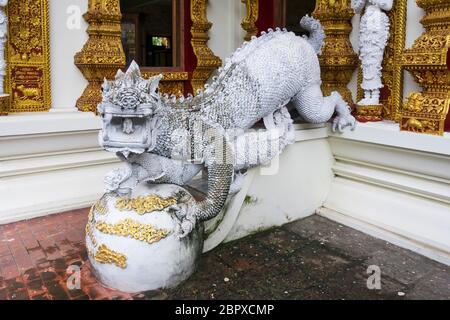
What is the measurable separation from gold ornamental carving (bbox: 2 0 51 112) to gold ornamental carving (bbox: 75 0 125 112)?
15.0 inches

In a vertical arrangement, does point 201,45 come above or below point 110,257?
above

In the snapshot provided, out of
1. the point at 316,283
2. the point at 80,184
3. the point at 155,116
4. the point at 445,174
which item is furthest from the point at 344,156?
the point at 80,184

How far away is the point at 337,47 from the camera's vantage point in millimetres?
4781

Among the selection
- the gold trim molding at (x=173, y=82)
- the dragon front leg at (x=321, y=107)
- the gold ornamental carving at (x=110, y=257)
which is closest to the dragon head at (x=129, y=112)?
the gold ornamental carving at (x=110, y=257)

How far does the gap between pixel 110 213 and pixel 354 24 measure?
3.36m

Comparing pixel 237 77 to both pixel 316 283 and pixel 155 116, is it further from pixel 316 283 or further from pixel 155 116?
pixel 316 283

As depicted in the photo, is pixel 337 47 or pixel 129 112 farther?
pixel 337 47

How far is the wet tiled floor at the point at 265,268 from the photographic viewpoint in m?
3.15

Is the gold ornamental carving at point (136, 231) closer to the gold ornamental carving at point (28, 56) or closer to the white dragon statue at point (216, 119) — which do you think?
the white dragon statue at point (216, 119)

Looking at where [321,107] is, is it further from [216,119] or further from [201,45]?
[201,45]

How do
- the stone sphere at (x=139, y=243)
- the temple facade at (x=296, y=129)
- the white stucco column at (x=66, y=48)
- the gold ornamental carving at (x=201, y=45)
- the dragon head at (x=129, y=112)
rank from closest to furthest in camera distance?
the dragon head at (x=129, y=112), the stone sphere at (x=139, y=243), the temple facade at (x=296, y=129), the white stucco column at (x=66, y=48), the gold ornamental carving at (x=201, y=45)

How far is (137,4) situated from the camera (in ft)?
18.5

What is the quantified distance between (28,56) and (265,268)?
3411 mm

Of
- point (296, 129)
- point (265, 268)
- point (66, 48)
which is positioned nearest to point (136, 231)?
point (265, 268)
